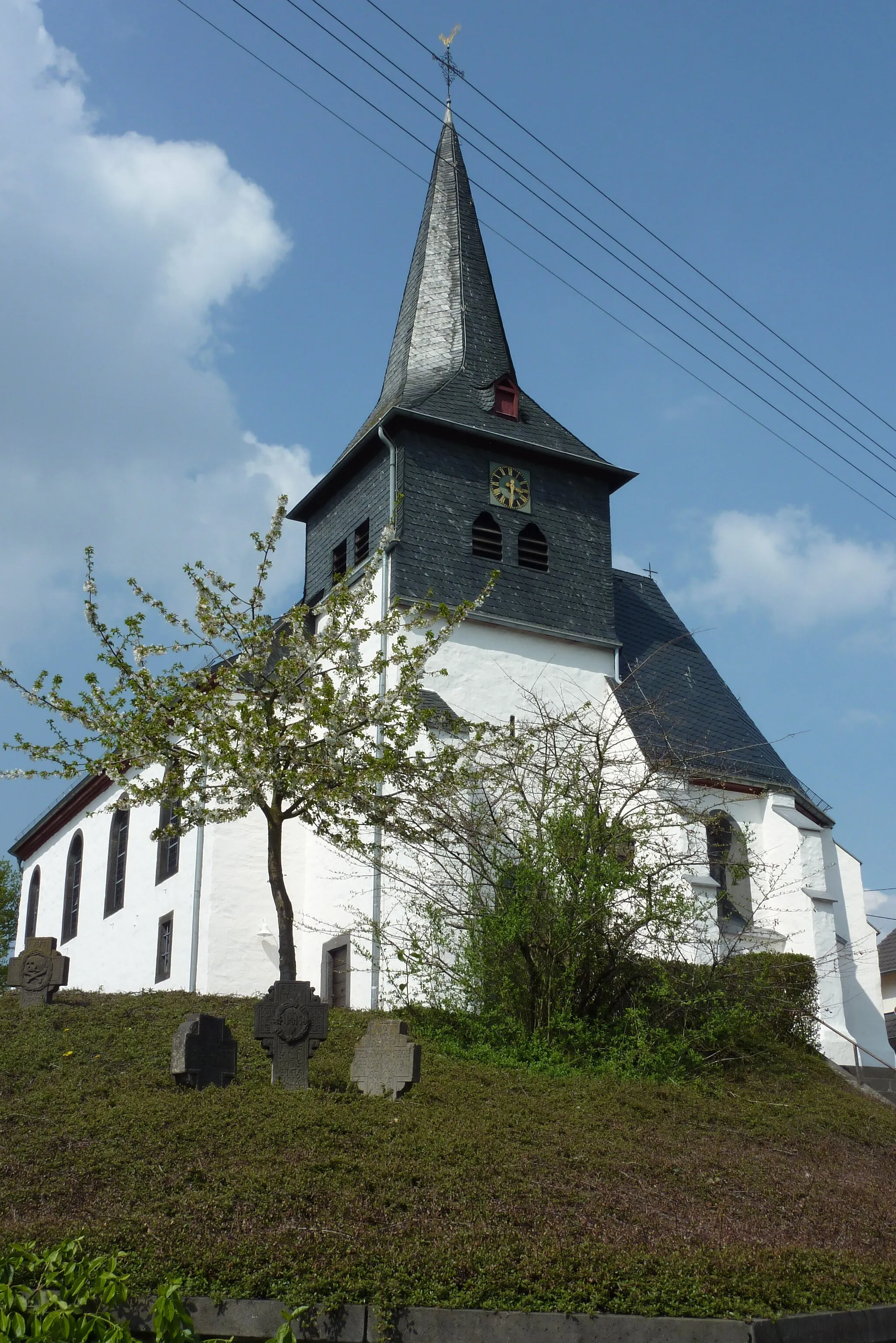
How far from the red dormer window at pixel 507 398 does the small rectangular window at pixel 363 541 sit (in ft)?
11.1

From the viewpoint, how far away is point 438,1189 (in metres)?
8.80

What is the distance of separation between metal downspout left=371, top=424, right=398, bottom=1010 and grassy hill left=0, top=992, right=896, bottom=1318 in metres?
5.05

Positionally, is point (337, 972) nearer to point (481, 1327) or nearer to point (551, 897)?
point (551, 897)

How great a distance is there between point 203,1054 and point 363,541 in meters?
14.7

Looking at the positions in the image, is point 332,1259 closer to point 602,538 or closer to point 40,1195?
point 40,1195

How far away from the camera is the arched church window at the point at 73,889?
30.5 metres

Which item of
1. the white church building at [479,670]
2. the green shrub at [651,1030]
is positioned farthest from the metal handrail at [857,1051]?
the green shrub at [651,1030]

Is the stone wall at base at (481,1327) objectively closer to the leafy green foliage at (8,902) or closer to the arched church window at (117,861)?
the arched church window at (117,861)

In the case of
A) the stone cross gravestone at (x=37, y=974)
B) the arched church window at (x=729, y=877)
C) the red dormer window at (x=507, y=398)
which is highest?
the red dormer window at (x=507, y=398)

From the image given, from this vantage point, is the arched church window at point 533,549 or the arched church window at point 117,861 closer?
the arched church window at point 533,549

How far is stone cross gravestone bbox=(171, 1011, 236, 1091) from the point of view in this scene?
11000 mm

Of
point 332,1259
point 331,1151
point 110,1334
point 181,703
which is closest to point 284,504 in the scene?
point 181,703

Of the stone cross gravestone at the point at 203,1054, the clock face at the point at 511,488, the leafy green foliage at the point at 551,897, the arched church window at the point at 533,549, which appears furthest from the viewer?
the clock face at the point at 511,488

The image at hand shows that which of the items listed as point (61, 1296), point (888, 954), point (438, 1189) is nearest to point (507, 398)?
point (438, 1189)
